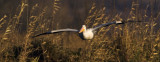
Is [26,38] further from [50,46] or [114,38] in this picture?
[114,38]

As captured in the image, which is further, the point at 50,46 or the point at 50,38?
the point at 50,38

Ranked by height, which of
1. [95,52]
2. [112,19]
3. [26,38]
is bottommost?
[95,52]

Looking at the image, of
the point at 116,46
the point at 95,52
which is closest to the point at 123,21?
the point at 116,46

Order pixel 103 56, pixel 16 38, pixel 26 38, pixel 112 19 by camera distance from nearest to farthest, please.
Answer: pixel 26 38 < pixel 103 56 < pixel 16 38 < pixel 112 19

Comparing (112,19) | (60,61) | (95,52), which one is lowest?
(60,61)

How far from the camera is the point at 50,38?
517 centimetres

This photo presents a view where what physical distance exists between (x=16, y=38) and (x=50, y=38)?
0.94 meters

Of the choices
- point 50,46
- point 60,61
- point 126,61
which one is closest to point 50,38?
point 50,46

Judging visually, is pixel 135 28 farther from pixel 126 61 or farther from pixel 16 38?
pixel 16 38

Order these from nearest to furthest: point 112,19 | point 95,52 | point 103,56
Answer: point 95,52
point 103,56
point 112,19

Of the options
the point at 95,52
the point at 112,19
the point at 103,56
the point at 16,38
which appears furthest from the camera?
the point at 112,19

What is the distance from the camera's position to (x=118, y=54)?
13.8 ft

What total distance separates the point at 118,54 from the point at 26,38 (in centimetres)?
202

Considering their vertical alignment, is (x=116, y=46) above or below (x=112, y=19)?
below
